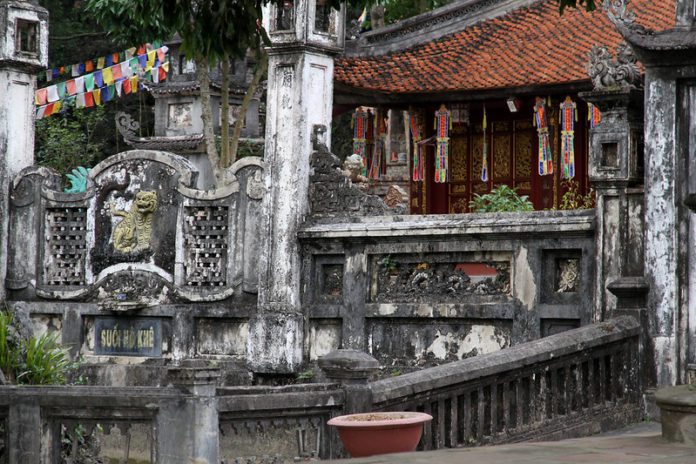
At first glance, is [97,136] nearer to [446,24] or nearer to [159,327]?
[446,24]

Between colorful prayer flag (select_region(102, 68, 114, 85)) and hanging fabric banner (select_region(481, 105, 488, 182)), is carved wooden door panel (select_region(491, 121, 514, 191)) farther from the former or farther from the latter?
colorful prayer flag (select_region(102, 68, 114, 85))

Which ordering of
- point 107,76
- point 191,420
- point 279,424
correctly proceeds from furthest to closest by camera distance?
point 107,76, point 279,424, point 191,420

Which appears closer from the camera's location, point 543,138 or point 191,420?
point 191,420

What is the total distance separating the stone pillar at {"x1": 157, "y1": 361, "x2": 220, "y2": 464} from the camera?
8484 mm

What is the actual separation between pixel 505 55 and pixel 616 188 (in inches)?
401

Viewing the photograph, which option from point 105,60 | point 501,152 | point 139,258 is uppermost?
point 105,60

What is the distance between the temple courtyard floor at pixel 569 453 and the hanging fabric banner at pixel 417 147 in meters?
13.5

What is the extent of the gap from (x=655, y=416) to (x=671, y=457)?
3.18 m

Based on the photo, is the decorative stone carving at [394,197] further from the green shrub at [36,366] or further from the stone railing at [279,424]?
the stone railing at [279,424]

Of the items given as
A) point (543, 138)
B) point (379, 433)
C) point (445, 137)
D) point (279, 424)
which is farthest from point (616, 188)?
point (445, 137)

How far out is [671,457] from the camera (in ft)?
28.3

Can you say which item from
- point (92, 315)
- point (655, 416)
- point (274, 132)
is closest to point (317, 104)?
point (274, 132)

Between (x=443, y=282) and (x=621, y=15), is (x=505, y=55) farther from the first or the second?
(x=621, y=15)

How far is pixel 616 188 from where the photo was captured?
40.1 ft
